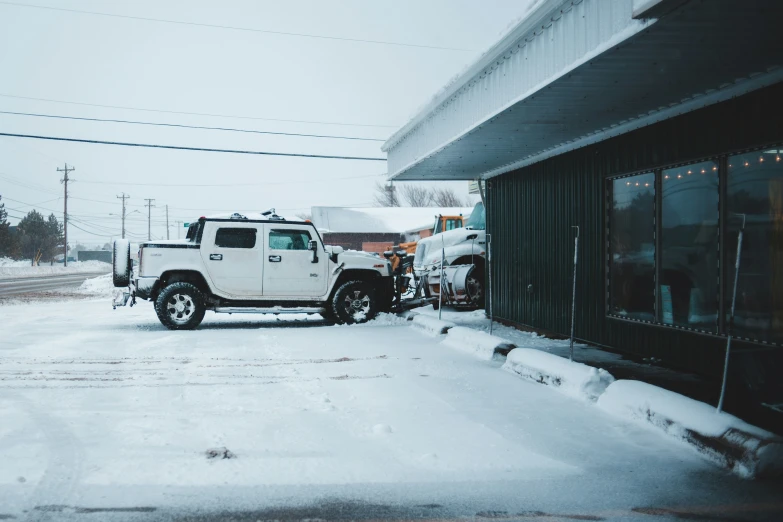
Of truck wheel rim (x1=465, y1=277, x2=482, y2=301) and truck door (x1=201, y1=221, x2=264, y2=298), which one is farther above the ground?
truck door (x1=201, y1=221, x2=264, y2=298)

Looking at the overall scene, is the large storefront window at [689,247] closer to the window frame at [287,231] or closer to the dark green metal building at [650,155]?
the dark green metal building at [650,155]

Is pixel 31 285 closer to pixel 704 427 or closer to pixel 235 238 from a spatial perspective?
pixel 235 238

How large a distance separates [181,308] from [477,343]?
613cm

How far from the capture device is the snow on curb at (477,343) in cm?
938

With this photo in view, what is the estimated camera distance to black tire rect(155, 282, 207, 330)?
1277cm

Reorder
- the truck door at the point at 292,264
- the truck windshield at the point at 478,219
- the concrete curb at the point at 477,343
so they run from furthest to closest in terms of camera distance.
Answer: the truck windshield at the point at 478,219
the truck door at the point at 292,264
the concrete curb at the point at 477,343

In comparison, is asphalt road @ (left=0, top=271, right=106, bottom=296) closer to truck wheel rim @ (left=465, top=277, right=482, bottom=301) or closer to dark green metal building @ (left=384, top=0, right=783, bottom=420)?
truck wheel rim @ (left=465, top=277, right=482, bottom=301)

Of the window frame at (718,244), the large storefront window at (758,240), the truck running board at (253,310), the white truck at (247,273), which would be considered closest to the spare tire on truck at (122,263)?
the white truck at (247,273)

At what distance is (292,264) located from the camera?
13.5 meters

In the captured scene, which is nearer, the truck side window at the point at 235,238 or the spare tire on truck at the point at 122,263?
the spare tire on truck at the point at 122,263

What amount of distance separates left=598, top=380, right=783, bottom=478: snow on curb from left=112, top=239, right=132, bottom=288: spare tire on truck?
9.90 m

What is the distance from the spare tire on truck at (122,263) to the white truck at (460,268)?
6.75 meters

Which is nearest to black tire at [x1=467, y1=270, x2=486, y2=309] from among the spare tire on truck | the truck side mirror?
the truck side mirror

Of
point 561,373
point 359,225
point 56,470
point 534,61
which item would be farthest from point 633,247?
point 359,225
